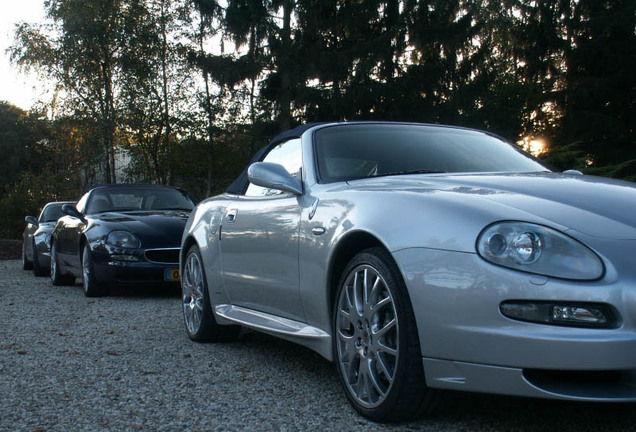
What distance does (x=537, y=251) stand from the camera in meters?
2.61

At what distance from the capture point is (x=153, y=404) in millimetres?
3557

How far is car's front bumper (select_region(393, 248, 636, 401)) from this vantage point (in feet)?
8.03

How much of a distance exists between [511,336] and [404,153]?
180 centimetres

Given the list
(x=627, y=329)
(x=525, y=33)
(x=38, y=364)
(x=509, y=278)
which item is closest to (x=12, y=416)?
(x=38, y=364)

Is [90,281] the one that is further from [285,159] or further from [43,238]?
[285,159]

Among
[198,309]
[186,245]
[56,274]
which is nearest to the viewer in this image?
[198,309]

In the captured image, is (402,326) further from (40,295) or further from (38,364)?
(40,295)

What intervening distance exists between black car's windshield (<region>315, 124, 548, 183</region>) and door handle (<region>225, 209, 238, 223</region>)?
2.67 ft

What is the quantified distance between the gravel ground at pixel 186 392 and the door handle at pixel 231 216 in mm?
884

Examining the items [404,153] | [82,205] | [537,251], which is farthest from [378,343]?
[82,205]

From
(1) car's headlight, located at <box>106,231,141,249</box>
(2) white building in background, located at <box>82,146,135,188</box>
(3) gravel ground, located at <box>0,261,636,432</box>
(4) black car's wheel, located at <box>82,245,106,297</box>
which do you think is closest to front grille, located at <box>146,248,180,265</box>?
(1) car's headlight, located at <box>106,231,141,249</box>

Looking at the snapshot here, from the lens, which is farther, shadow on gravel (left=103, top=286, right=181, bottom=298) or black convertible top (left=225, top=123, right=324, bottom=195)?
shadow on gravel (left=103, top=286, right=181, bottom=298)

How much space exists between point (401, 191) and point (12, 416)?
203 centimetres

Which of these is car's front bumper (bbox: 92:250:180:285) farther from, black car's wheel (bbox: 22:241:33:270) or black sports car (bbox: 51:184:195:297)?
black car's wheel (bbox: 22:241:33:270)
